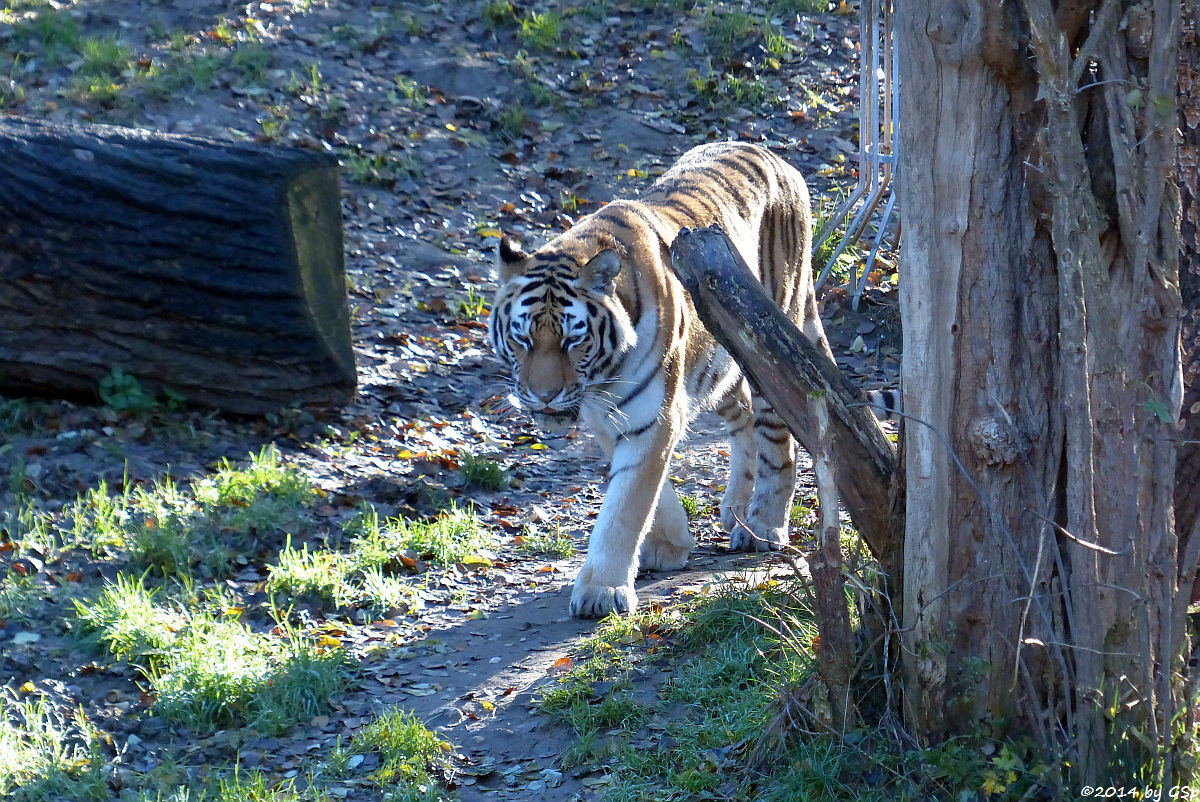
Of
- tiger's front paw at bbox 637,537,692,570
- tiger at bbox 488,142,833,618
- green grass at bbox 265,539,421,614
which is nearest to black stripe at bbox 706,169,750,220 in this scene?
tiger at bbox 488,142,833,618

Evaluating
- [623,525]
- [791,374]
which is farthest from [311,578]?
[791,374]

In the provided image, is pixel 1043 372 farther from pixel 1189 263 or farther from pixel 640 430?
pixel 640 430

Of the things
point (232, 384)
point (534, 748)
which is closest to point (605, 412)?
point (534, 748)

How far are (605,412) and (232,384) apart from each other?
2411 mm

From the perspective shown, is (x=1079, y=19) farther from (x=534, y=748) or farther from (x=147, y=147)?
(x=147, y=147)

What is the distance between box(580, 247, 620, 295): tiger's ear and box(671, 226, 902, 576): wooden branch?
1012mm

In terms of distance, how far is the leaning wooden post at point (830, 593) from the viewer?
3.01m

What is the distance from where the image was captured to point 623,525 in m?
Answer: 4.64

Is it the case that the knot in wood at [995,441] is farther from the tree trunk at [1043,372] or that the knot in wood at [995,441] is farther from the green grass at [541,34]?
the green grass at [541,34]

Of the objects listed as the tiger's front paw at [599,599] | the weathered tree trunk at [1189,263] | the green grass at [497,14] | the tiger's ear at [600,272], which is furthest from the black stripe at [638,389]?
the green grass at [497,14]

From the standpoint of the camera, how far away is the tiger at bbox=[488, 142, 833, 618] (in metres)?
4.67

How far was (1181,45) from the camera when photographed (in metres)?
2.78

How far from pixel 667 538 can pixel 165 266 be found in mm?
2955

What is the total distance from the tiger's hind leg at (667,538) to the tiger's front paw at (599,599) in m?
0.55
